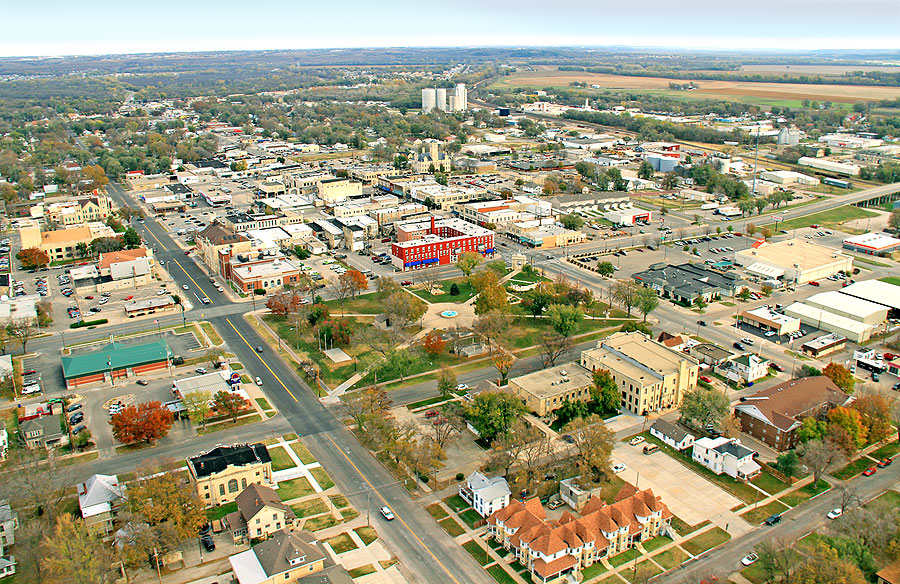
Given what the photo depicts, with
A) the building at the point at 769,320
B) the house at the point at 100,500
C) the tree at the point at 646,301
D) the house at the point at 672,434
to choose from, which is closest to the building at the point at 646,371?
the house at the point at 672,434

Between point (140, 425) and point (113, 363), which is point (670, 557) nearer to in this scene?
point (140, 425)

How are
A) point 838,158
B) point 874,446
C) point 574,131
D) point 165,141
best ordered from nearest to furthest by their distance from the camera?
point 874,446
point 838,158
point 165,141
point 574,131

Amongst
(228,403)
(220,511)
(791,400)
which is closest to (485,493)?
(220,511)

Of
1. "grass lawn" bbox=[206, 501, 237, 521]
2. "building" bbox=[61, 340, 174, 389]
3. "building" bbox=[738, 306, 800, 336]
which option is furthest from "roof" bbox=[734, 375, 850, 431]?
"building" bbox=[61, 340, 174, 389]

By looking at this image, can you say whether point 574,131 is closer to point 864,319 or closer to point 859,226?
point 859,226

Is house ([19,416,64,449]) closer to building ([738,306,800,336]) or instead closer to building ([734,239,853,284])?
building ([738,306,800,336])

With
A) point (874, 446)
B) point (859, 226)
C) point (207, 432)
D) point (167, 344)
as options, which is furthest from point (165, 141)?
point (874, 446)

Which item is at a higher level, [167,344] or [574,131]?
[574,131]
